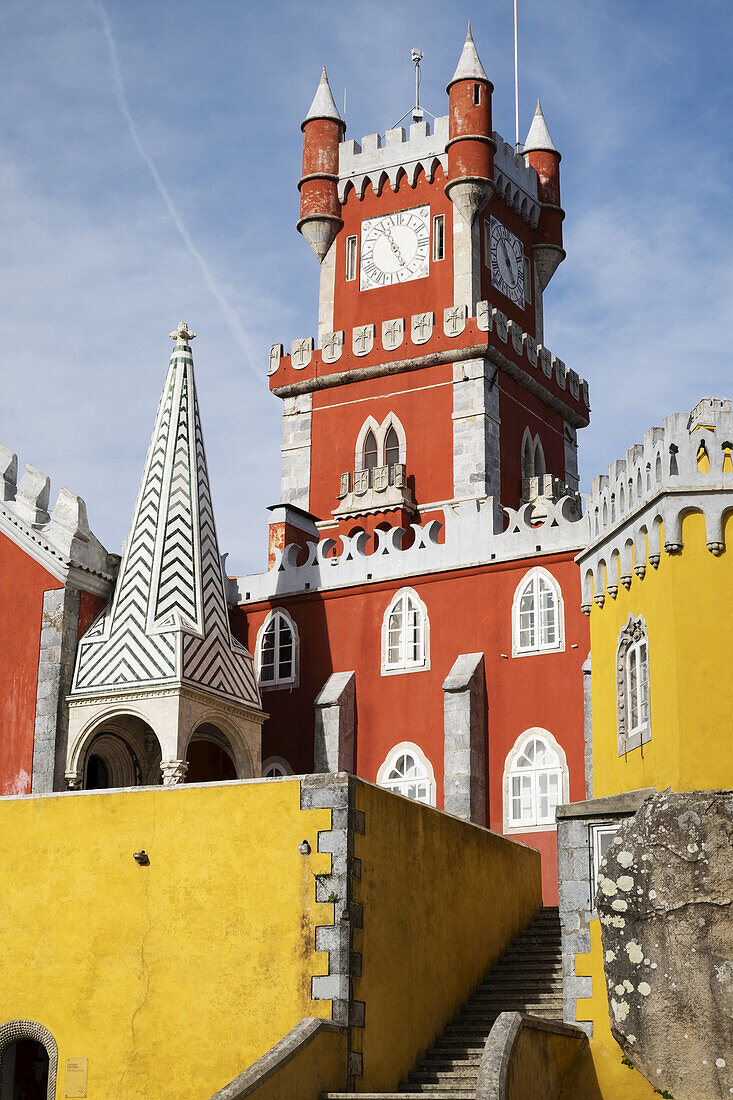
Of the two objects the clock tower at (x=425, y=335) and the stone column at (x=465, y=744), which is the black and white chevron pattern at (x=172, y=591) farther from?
the clock tower at (x=425, y=335)

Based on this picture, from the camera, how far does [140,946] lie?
1716 cm

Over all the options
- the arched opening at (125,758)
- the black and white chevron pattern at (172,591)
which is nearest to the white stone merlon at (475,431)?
the black and white chevron pattern at (172,591)

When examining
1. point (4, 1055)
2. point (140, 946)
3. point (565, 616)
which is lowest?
point (4, 1055)

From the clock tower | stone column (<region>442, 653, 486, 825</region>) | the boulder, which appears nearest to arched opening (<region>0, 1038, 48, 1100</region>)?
stone column (<region>442, 653, 486, 825</region>)

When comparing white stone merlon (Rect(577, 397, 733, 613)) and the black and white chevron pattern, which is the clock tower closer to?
the black and white chevron pattern

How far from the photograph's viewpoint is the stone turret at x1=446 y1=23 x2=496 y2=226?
1451 inches

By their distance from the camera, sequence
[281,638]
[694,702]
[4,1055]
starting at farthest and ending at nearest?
1. [281,638]
2. [4,1055]
3. [694,702]

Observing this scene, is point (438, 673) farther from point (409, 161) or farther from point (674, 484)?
point (409, 161)

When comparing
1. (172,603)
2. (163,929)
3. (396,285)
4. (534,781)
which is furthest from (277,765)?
(396,285)

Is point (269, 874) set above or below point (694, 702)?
below

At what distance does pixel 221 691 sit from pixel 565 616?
5.95 m

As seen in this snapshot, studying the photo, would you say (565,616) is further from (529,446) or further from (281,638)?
(529,446)

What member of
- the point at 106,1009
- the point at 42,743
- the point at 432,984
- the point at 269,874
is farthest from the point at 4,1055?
the point at 42,743

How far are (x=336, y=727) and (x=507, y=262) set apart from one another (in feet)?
54.0
